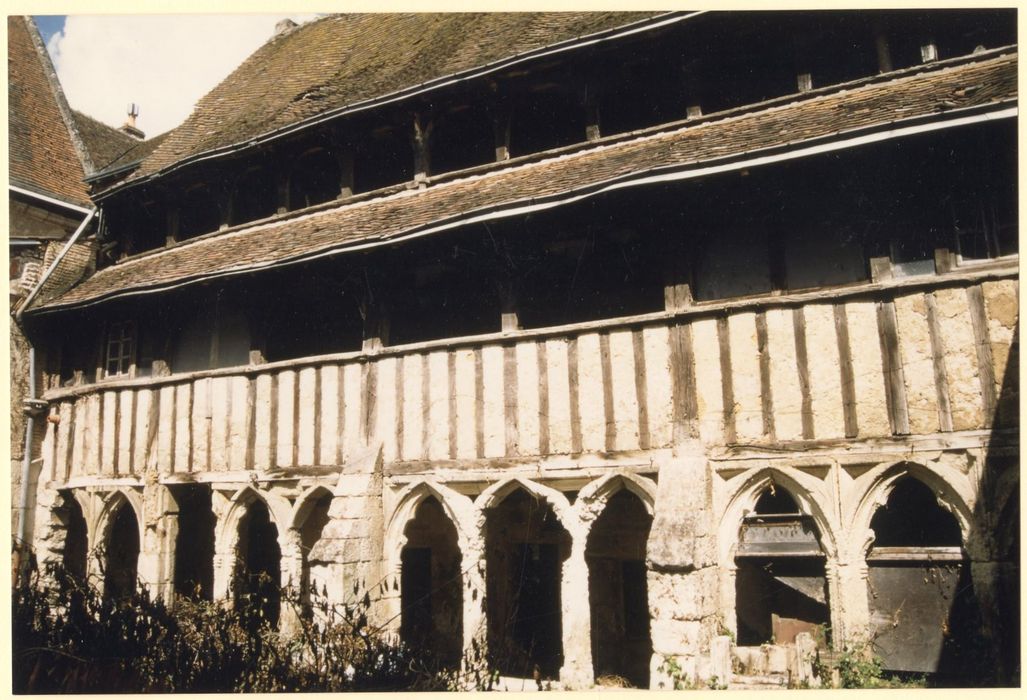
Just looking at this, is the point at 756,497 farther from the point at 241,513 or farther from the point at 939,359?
the point at 241,513

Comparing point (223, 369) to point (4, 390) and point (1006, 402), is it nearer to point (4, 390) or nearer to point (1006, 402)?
point (4, 390)

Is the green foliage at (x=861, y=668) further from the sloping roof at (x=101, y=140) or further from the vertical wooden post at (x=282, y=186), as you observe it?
the sloping roof at (x=101, y=140)

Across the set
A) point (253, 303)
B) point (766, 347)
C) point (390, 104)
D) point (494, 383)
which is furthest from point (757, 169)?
point (253, 303)

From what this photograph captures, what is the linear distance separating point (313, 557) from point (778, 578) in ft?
17.4

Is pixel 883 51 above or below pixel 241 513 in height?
above

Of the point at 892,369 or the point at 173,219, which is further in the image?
the point at 173,219

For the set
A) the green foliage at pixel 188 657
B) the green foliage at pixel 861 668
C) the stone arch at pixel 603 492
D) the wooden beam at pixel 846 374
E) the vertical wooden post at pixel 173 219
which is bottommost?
the green foliage at pixel 861 668

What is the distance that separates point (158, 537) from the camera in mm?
9820

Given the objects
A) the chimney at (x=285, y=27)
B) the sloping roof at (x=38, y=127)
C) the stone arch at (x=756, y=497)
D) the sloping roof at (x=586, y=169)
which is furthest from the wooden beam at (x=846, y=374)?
the chimney at (x=285, y=27)

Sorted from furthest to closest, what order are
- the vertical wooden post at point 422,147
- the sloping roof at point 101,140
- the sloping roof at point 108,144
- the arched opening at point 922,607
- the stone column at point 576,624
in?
1. the sloping roof at point 101,140
2. the sloping roof at point 108,144
3. the vertical wooden post at point 422,147
4. the stone column at point 576,624
5. the arched opening at point 922,607

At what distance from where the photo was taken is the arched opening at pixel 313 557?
7.56 m

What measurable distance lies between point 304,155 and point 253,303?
2.19 m

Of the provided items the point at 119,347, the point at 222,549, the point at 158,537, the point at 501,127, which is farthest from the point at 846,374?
the point at 119,347

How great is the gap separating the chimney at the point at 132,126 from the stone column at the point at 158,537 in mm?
10588
